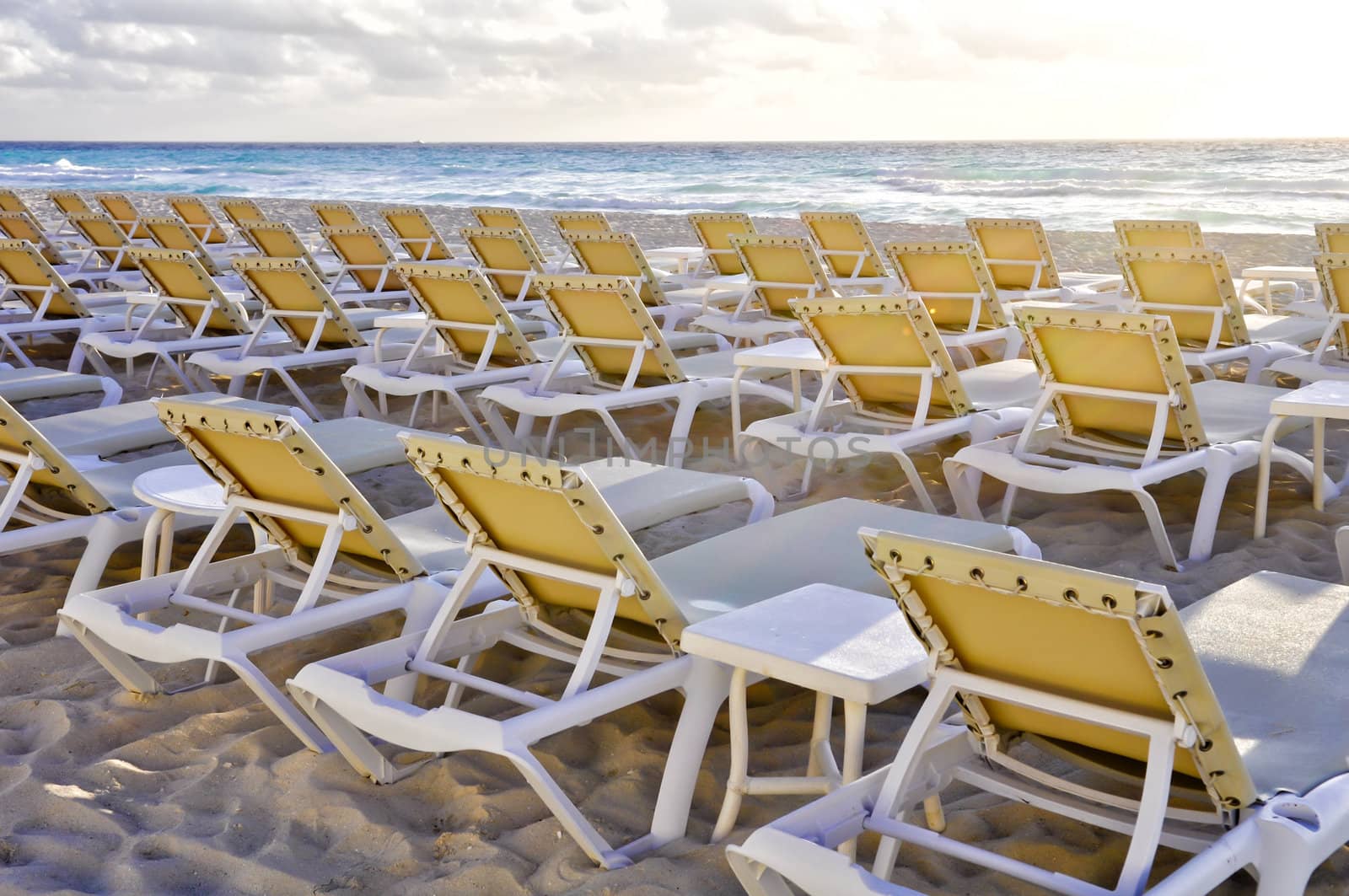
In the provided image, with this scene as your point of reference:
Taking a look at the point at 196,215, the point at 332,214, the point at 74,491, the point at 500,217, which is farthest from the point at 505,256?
the point at 196,215

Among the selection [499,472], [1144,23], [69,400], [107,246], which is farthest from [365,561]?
[1144,23]

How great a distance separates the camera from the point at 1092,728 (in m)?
1.94

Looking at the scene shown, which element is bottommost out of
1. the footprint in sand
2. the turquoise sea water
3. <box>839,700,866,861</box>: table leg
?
the turquoise sea water

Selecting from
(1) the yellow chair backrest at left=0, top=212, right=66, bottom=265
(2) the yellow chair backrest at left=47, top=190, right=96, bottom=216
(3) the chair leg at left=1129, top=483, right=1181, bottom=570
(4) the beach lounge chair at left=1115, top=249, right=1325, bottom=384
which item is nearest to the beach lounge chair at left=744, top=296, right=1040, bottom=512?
(3) the chair leg at left=1129, top=483, right=1181, bottom=570

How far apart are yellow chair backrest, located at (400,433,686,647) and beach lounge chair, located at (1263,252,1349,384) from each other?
372cm

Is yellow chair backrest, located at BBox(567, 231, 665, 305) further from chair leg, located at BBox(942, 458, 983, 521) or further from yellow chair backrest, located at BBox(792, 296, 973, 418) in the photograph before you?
chair leg, located at BBox(942, 458, 983, 521)

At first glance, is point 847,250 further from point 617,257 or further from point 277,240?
point 277,240

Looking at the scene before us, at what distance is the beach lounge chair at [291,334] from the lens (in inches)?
230

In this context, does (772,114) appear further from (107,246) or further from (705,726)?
(705,726)

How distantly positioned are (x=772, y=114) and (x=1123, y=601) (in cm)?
6131

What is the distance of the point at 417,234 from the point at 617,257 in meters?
2.80

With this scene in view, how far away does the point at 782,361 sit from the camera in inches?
188

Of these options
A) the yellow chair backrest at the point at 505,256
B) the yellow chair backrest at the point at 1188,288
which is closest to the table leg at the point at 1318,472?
the yellow chair backrest at the point at 1188,288

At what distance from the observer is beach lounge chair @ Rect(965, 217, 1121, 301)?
723 cm
